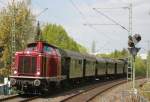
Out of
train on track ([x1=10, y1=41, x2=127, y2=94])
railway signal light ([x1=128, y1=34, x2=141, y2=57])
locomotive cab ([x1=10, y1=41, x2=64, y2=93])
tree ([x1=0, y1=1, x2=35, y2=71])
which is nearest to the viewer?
railway signal light ([x1=128, y1=34, x2=141, y2=57])

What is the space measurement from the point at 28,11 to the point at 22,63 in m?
27.1

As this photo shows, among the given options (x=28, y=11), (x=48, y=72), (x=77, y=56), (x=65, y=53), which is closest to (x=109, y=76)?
(x=28, y=11)

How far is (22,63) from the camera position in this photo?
31016mm

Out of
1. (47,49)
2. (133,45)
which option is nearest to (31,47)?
(47,49)

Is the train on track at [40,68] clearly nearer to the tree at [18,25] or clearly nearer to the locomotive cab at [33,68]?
the locomotive cab at [33,68]

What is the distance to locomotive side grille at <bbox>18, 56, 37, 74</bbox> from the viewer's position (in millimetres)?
30766

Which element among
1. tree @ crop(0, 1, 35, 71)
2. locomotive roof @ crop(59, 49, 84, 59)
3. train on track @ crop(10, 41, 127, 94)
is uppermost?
tree @ crop(0, 1, 35, 71)

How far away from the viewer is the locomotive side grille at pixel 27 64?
30.8 metres

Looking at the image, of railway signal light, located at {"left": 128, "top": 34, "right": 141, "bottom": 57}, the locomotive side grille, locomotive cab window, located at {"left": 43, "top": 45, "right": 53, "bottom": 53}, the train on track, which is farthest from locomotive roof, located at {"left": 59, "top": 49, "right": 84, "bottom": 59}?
railway signal light, located at {"left": 128, "top": 34, "right": 141, "bottom": 57}

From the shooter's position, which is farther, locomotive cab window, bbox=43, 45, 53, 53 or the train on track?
locomotive cab window, bbox=43, 45, 53, 53

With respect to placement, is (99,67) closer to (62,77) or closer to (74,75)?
(74,75)

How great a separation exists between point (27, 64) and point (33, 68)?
1.76 ft

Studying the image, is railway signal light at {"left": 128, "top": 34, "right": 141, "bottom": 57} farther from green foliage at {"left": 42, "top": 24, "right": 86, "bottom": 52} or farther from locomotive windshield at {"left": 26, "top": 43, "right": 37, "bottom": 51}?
Answer: green foliage at {"left": 42, "top": 24, "right": 86, "bottom": 52}

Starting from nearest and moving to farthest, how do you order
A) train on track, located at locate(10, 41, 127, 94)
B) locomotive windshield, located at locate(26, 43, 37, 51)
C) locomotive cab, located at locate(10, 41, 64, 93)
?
locomotive cab, located at locate(10, 41, 64, 93) < train on track, located at locate(10, 41, 127, 94) < locomotive windshield, located at locate(26, 43, 37, 51)
